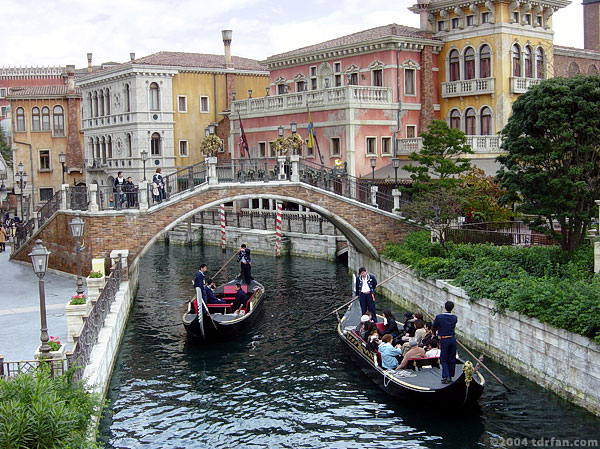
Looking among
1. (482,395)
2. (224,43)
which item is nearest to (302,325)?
(482,395)

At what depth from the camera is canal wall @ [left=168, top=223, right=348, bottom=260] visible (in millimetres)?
32031

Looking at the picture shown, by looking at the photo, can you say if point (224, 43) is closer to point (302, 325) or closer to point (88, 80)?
A: point (88, 80)

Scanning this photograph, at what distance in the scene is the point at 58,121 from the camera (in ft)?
167

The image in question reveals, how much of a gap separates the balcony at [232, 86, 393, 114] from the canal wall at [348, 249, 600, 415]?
40.3 feet

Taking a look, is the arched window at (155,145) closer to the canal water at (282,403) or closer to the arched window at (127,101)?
the arched window at (127,101)

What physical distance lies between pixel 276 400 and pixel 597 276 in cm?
637

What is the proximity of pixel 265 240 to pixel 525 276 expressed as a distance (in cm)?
1902

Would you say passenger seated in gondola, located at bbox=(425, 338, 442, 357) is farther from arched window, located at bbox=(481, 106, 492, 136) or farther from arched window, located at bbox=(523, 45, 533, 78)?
arched window, located at bbox=(523, 45, 533, 78)

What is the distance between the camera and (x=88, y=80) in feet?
146

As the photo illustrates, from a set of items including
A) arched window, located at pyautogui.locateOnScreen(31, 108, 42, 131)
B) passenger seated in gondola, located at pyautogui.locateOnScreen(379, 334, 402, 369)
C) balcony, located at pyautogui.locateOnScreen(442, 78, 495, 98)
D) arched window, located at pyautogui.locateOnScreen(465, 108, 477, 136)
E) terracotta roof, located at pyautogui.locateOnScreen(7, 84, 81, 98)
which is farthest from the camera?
arched window, located at pyautogui.locateOnScreen(31, 108, 42, 131)

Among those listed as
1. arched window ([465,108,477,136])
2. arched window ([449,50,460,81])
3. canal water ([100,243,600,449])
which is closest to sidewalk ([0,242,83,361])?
canal water ([100,243,600,449])

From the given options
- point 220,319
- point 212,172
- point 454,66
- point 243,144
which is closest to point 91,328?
point 220,319

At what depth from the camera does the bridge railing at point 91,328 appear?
11.3 metres

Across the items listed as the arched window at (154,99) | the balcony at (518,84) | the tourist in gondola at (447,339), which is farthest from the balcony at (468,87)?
the tourist in gondola at (447,339)
